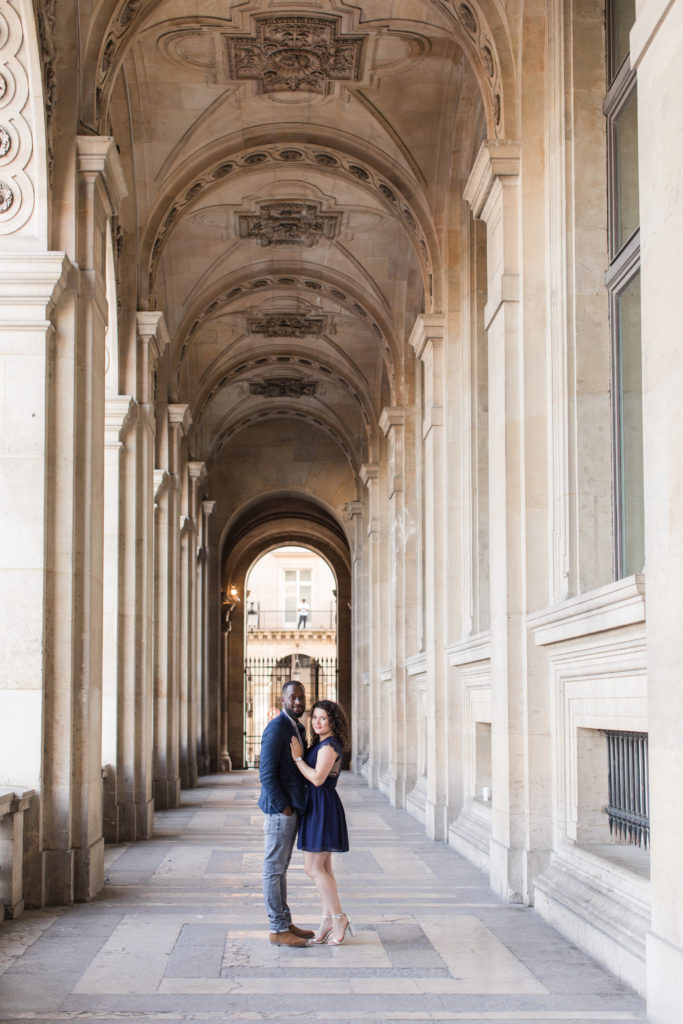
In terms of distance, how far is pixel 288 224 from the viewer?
68.8 feet

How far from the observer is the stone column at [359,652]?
30328mm

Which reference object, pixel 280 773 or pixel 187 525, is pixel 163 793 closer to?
pixel 187 525

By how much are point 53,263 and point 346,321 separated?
53.7 feet

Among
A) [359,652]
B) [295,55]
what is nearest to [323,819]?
[295,55]

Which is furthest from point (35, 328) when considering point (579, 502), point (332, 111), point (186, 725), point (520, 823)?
point (186, 725)

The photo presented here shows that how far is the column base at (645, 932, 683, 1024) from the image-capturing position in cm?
570

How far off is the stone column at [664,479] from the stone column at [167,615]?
1439 cm

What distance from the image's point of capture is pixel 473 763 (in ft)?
46.0

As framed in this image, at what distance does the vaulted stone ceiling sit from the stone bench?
19.5 feet

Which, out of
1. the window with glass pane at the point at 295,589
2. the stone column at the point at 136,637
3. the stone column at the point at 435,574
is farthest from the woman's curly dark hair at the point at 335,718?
the window with glass pane at the point at 295,589

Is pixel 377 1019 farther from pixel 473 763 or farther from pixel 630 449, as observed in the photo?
pixel 473 763

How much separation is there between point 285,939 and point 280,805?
2.84 ft

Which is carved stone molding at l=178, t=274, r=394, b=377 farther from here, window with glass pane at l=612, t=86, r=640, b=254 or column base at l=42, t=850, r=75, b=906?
column base at l=42, t=850, r=75, b=906

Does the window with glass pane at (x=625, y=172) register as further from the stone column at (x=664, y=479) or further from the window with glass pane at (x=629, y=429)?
the stone column at (x=664, y=479)
